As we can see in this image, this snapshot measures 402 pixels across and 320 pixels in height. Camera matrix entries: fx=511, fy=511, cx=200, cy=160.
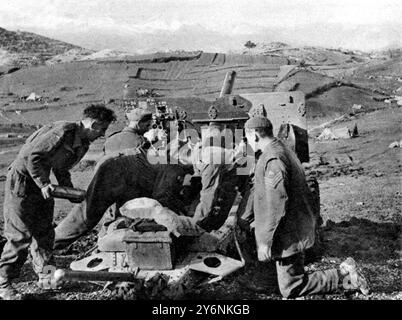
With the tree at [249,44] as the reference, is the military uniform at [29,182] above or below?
below

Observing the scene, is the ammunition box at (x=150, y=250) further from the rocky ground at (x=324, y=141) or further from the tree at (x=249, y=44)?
the tree at (x=249, y=44)

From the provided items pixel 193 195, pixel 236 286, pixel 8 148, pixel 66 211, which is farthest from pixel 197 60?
pixel 236 286

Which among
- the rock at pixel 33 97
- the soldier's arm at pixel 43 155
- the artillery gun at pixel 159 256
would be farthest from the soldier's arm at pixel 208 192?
the rock at pixel 33 97

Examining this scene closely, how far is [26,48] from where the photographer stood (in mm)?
28625

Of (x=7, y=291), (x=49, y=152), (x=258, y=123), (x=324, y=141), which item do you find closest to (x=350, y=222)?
(x=258, y=123)

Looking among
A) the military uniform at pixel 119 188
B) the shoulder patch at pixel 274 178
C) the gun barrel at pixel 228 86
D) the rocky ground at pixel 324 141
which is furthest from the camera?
the gun barrel at pixel 228 86

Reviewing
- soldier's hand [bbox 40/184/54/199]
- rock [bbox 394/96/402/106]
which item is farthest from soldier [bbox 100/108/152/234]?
rock [bbox 394/96/402/106]

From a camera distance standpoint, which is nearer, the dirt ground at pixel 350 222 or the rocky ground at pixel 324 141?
the dirt ground at pixel 350 222

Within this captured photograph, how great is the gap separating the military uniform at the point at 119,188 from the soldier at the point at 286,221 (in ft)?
4.88

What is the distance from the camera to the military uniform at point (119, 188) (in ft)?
17.4

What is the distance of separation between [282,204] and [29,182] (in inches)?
90.2

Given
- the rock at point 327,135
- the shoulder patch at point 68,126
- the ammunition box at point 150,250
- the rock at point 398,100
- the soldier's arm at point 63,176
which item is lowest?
the rock at point 327,135

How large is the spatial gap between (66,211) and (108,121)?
4.08 meters
